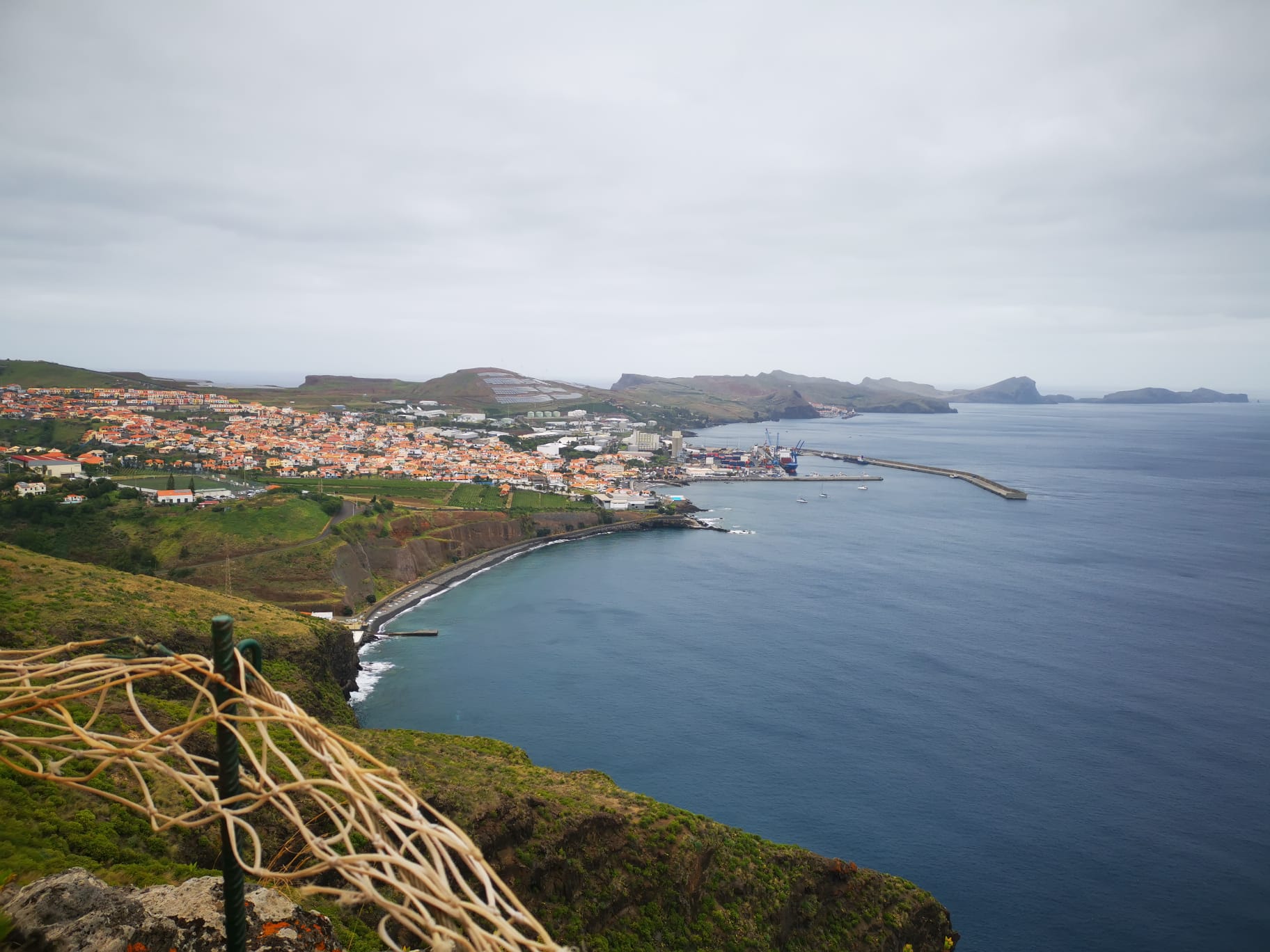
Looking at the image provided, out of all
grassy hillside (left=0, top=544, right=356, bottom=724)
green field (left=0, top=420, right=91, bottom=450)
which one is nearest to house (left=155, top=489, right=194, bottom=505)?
grassy hillside (left=0, top=544, right=356, bottom=724)

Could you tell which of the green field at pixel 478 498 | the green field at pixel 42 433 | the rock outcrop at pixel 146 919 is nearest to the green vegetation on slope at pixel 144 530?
the green field at pixel 478 498

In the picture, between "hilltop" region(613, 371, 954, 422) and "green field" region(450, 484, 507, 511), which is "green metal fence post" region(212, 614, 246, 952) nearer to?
"green field" region(450, 484, 507, 511)

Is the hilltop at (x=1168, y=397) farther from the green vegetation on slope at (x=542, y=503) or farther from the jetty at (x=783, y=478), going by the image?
the green vegetation on slope at (x=542, y=503)

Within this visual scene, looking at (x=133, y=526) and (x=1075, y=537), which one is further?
(x=1075, y=537)

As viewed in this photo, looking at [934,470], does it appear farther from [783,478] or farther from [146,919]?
[146,919]

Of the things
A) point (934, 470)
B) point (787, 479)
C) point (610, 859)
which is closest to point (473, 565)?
point (610, 859)

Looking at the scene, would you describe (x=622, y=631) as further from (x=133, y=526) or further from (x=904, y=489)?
(x=904, y=489)

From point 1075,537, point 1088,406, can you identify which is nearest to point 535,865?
point 1075,537
